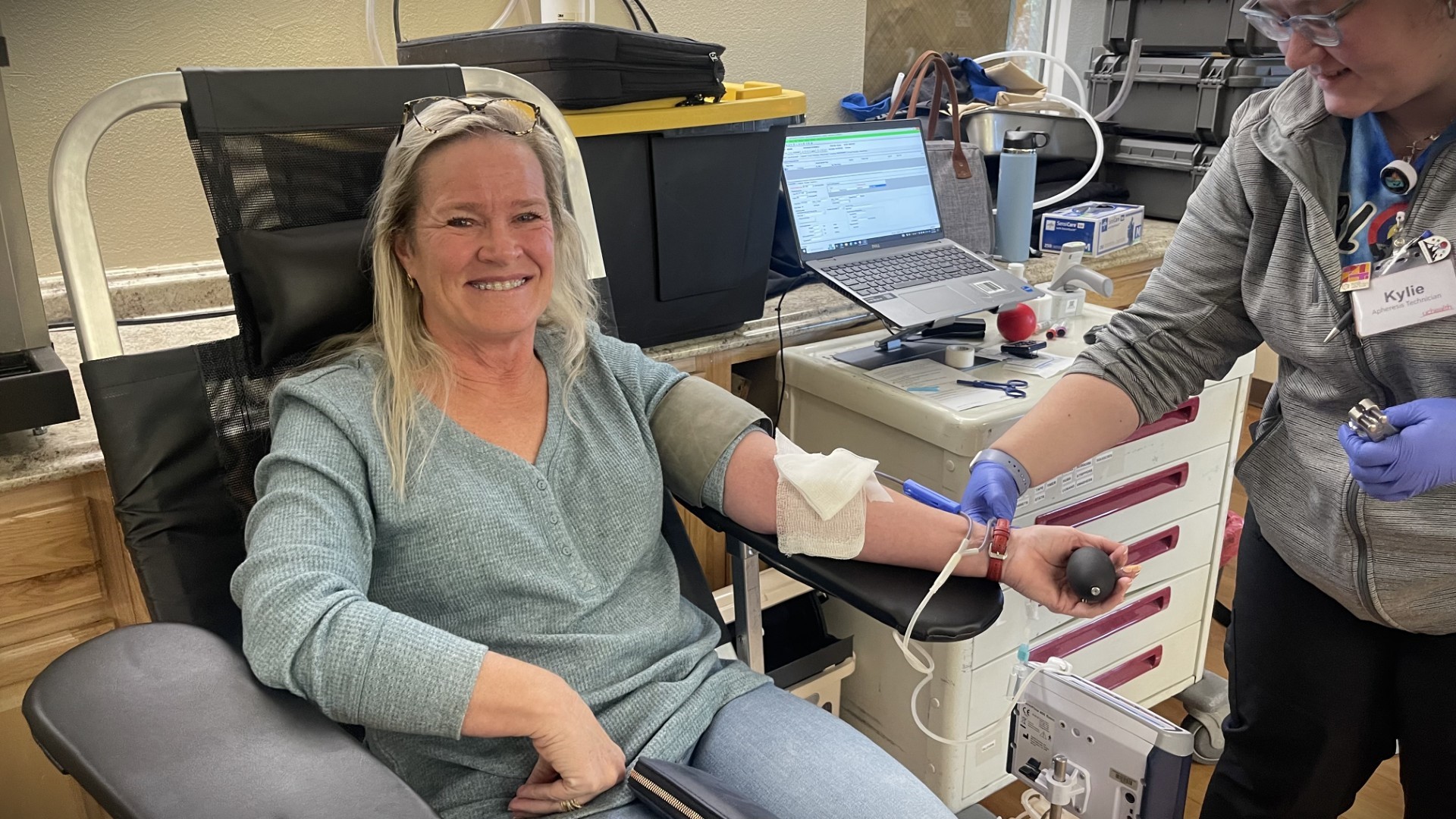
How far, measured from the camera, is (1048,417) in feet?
4.24

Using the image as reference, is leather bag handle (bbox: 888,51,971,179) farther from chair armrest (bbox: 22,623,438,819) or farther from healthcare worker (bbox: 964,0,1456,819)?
chair armrest (bbox: 22,623,438,819)

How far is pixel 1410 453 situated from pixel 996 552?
400 millimetres

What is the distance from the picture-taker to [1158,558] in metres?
1.85

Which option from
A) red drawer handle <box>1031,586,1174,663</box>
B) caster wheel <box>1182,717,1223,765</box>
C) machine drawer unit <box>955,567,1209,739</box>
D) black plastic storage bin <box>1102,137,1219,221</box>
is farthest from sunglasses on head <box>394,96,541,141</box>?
black plastic storage bin <box>1102,137,1219,221</box>

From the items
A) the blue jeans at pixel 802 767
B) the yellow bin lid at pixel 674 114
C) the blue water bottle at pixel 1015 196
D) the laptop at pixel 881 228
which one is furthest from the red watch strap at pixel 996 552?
the blue water bottle at pixel 1015 196

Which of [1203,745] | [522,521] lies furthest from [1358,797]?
[522,521]

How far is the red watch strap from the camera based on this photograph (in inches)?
44.4

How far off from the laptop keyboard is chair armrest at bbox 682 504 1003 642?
63 cm

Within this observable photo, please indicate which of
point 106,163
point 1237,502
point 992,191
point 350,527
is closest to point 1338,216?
point 350,527

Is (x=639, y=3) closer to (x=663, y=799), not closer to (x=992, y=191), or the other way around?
(x=992, y=191)

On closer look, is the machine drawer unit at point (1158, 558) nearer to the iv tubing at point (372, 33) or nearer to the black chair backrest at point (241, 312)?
the black chair backrest at point (241, 312)

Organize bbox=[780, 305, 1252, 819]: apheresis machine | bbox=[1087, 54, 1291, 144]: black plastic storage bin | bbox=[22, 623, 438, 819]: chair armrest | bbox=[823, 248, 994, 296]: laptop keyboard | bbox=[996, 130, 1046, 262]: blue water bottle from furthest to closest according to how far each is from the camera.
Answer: bbox=[1087, 54, 1291, 144]: black plastic storage bin
bbox=[996, 130, 1046, 262]: blue water bottle
bbox=[823, 248, 994, 296]: laptop keyboard
bbox=[780, 305, 1252, 819]: apheresis machine
bbox=[22, 623, 438, 819]: chair armrest

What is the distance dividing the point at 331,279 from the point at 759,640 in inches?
27.2

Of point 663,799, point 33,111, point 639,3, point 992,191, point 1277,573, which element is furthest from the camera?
point 992,191
